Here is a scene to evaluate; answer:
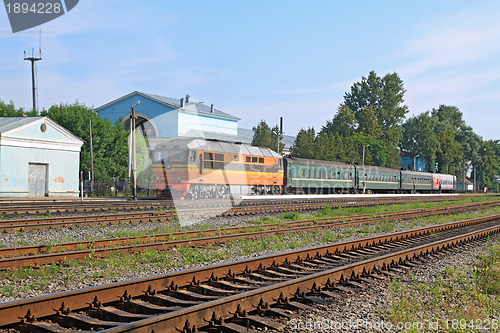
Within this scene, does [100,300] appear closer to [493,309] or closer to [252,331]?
[252,331]

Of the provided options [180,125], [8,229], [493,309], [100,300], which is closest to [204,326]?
[100,300]

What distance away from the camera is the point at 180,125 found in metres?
55.3

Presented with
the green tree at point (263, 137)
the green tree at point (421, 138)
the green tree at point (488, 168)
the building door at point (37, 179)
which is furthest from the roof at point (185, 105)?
the green tree at point (488, 168)

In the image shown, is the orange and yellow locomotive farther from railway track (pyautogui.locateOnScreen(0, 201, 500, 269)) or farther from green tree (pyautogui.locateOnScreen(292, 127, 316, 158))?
green tree (pyautogui.locateOnScreen(292, 127, 316, 158))

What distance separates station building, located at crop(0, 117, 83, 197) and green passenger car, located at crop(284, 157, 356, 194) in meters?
16.1

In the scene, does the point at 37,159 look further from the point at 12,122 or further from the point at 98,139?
the point at 98,139

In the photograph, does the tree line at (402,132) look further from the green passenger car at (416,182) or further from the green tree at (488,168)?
the green passenger car at (416,182)

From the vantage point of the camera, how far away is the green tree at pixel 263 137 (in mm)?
52106

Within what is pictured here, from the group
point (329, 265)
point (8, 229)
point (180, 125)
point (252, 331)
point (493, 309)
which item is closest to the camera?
point (252, 331)

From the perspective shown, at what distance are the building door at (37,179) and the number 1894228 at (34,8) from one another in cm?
2544

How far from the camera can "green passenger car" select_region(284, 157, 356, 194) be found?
119ft

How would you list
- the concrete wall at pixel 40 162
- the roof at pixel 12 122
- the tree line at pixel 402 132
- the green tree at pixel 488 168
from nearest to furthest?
the concrete wall at pixel 40 162 < the roof at pixel 12 122 < the tree line at pixel 402 132 < the green tree at pixel 488 168

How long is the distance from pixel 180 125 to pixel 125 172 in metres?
13.5

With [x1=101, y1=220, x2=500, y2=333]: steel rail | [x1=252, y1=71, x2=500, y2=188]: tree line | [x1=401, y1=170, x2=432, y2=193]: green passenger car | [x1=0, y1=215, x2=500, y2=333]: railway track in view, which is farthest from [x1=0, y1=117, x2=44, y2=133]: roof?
[x1=252, y1=71, x2=500, y2=188]: tree line
